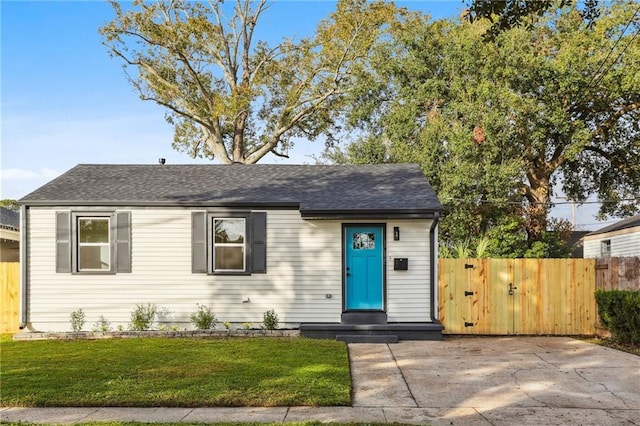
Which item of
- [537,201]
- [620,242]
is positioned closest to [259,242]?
[537,201]

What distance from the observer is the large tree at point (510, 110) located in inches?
709

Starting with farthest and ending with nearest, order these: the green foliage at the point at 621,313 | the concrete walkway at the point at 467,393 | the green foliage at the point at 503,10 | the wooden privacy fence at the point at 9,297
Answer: the wooden privacy fence at the point at 9,297, the green foliage at the point at 621,313, the green foliage at the point at 503,10, the concrete walkway at the point at 467,393

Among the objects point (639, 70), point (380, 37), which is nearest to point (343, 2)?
point (380, 37)

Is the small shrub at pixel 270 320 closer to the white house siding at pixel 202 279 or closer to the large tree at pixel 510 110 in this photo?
the white house siding at pixel 202 279

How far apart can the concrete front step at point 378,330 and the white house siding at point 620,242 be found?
46.0 ft

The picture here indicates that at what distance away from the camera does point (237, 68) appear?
26.6 meters

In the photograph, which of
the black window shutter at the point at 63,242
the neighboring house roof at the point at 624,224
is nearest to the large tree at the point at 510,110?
the neighboring house roof at the point at 624,224

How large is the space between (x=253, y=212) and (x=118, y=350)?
3.77 meters

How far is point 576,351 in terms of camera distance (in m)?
9.45

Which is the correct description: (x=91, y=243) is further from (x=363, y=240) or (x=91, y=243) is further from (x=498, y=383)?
(x=498, y=383)

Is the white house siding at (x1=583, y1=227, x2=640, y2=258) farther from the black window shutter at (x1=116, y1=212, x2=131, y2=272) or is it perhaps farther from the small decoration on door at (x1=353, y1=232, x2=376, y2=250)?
the black window shutter at (x1=116, y1=212, x2=131, y2=272)

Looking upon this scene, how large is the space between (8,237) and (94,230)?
29.9ft

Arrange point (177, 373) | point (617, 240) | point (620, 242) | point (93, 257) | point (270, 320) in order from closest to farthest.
Result: 1. point (177, 373)
2. point (270, 320)
3. point (93, 257)
4. point (620, 242)
5. point (617, 240)

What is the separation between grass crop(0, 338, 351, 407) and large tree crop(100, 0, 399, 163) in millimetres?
16154
